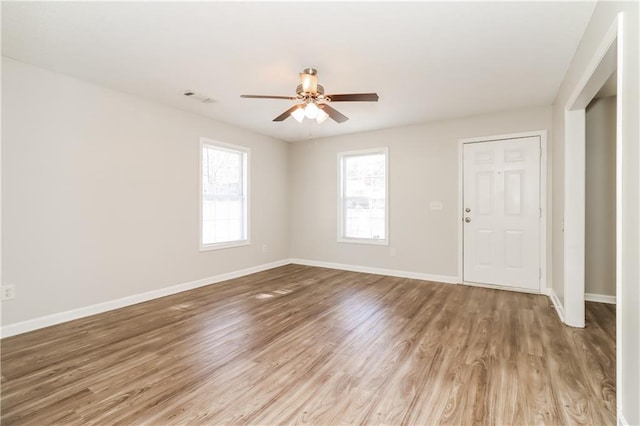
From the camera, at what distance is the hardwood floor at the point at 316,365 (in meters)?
1.72

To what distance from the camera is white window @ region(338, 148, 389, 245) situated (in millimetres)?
5285

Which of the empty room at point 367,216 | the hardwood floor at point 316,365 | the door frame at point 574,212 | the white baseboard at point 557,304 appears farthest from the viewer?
the white baseboard at point 557,304

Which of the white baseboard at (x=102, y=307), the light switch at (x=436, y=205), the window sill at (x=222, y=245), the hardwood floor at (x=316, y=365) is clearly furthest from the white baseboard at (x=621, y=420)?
the window sill at (x=222, y=245)

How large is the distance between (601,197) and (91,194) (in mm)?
5961

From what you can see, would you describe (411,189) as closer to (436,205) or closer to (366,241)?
(436,205)

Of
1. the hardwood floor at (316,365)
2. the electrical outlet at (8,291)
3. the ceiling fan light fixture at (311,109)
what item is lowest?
the hardwood floor at (316,365)

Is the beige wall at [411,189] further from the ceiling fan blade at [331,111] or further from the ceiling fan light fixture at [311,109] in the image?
the ceiling fan light fixture at [311,109]

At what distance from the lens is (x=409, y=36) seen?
241 centimetres

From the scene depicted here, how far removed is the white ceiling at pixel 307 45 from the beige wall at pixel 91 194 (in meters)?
0.25

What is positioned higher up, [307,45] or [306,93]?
[307,45]

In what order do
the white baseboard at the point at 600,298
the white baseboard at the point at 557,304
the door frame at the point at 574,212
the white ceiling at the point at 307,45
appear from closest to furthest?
1. the white ceiling at the point at 307,45
2. the door frame at the point at 574,212
3. the white baseboard at the point at 557,304
4. the white baseboard at the point at 600,298

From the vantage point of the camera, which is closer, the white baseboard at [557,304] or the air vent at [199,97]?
the white baseboard at [557,304]

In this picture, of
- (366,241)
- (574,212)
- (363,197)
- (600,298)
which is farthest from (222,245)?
(600,298)

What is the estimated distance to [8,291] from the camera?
8.96ft
